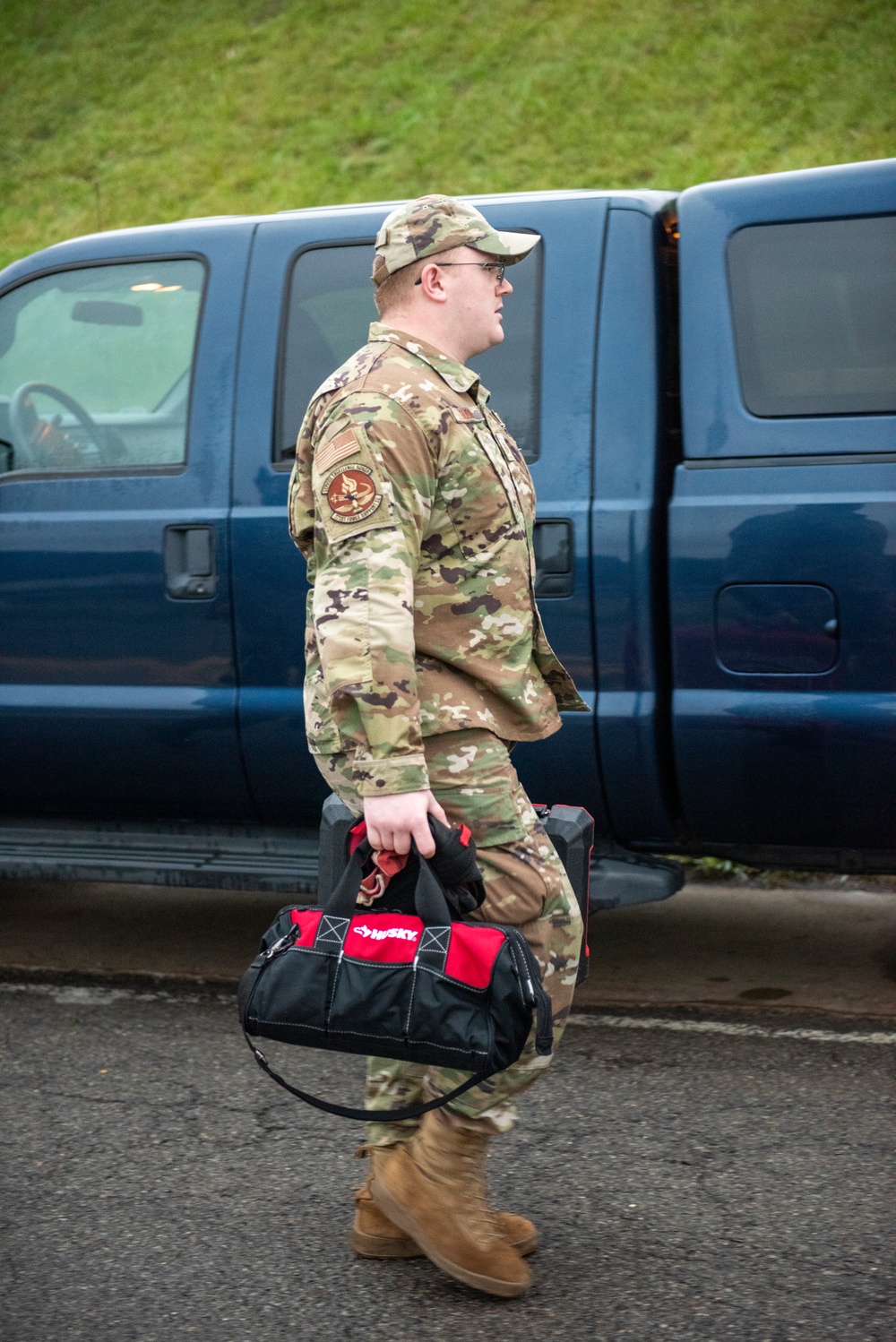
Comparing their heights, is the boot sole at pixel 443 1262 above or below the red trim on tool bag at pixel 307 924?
below

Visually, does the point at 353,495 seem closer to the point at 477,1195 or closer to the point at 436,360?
the point at 436,360

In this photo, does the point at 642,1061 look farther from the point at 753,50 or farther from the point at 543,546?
A: the point at 753,50

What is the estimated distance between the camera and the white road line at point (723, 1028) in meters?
3.70

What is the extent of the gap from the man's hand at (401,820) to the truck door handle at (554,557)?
153 cm

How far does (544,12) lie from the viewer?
14.3 metres

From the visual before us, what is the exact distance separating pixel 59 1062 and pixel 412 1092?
4.51 feet

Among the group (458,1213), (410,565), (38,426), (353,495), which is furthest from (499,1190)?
(38,426)

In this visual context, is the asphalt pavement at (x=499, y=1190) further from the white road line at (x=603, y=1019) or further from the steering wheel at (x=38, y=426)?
the steering wheel at (x=38, y=426)

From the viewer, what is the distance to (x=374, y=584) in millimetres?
2217

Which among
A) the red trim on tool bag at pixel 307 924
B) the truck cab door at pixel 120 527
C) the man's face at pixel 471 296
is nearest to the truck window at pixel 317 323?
the truck cab door at pixel 120 527

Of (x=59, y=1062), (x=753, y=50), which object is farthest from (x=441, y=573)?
(x=753, y=50)

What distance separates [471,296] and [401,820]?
90cm

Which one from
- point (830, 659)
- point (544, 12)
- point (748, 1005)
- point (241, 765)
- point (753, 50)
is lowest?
point (748, 1005)

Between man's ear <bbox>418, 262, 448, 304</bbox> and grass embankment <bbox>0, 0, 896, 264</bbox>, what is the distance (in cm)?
935
